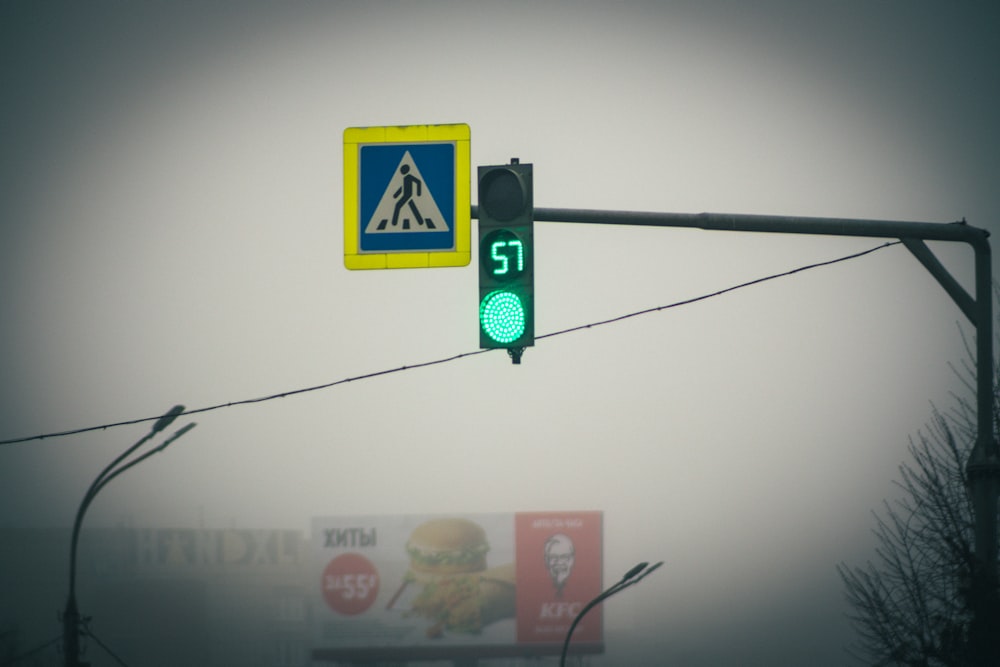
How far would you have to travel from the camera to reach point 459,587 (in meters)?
96.2

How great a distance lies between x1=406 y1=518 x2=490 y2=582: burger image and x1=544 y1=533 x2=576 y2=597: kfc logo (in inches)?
197

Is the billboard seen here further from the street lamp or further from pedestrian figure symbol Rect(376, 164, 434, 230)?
pedestrian figure symbol Rect(376, 164, 434, 230)

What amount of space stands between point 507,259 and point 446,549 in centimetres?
9174

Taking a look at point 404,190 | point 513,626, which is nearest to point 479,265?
point 404,190

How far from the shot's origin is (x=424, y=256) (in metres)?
8.81

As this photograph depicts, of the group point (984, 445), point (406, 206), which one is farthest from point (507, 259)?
point (984, 445)

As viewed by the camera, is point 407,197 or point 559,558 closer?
point 407,197

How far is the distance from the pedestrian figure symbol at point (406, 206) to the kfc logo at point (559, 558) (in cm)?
8637

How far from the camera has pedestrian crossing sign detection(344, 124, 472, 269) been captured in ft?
28.9

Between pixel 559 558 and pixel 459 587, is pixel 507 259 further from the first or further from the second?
pixel 459 587

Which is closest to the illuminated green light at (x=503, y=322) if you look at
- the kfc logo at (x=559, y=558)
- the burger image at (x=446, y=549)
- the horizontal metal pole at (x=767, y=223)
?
the horizontal metal pole at (x=767, y=223)

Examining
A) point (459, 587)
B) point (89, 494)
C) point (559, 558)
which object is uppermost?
point (89, 494)

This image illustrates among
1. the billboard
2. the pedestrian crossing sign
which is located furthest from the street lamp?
the billboard

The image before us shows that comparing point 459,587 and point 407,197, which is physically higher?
point 407,197
